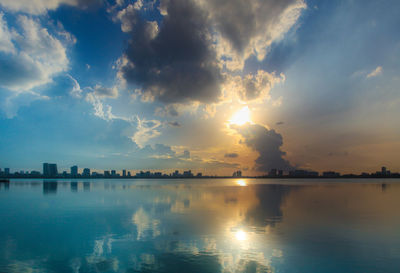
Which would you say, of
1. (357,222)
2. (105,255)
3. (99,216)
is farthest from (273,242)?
(99,216)

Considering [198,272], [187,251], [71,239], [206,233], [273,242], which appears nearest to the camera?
[198,272]

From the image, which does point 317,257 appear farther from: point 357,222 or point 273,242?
point 357,222

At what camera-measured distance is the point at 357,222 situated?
104 ft

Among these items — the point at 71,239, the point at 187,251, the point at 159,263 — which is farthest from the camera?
the point at 71,239

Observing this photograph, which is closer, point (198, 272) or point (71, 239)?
point (198, 272)

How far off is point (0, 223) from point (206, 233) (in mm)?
26391

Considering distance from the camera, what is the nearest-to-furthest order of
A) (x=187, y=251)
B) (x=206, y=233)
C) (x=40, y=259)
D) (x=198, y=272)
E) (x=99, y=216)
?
(x=198, y=272) → (x=40, y=259) → (x=187, y=251) → (x=206, y=233) → (x=99, y=216)

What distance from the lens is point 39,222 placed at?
3167 cm

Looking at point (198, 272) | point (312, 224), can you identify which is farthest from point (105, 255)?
point (312, 224)

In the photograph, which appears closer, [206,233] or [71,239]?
[71,239]

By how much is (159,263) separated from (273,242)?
421 inches

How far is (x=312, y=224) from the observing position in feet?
99.4

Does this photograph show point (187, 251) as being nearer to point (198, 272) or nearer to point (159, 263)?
point (159, 263)

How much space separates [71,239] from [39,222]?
11705mm
